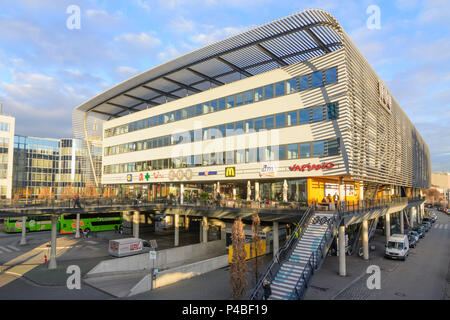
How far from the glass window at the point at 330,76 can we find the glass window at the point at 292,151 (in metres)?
6.95

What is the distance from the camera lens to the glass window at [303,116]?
30.6m

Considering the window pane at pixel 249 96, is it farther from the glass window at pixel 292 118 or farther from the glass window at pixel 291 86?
the glass window at pixel 292 118

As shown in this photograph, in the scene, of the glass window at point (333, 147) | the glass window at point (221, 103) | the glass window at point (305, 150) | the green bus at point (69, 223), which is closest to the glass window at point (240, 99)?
the glass window at point (221, 103)

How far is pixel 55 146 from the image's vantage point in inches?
3580

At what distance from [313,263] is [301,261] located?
97 cm

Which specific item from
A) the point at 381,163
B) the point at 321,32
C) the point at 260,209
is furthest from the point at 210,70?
the point at 381,163

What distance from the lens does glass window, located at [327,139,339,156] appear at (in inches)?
1118

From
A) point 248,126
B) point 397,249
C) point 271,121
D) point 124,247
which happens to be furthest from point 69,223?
point 397,249

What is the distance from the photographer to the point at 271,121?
3322cm

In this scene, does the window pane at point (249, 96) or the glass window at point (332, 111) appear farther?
the window pane at point (249, 96)

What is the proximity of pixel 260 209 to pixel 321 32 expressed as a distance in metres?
18.0

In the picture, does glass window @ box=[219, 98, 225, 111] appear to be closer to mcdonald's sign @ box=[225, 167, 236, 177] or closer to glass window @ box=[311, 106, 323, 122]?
mcdonald's sign @ box=[225, 167, 236, 177]

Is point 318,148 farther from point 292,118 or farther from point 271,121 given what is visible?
point 271,121

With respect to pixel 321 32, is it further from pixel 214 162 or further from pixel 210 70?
pixel 214 162
